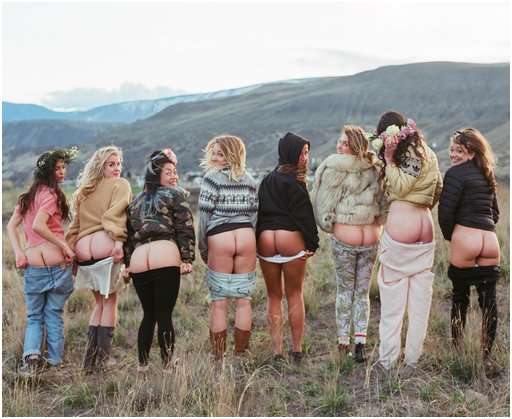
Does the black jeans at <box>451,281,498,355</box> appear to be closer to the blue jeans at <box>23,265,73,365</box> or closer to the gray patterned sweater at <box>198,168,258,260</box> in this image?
the gray patterned sweater at <box>198,168,258,260</box>

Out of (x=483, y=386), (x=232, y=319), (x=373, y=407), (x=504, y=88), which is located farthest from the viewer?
(x=504, y=88)

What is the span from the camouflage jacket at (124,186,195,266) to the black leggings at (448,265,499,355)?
228cm

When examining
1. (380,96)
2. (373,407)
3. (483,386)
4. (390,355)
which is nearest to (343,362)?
(390,355)

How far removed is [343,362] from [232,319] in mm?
1915

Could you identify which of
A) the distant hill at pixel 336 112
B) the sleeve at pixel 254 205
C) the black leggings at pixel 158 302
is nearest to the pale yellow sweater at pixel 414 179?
the sleeve at pixel 254 205

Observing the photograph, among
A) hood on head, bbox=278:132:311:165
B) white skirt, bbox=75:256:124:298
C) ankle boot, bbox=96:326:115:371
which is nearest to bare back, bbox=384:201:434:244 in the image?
hood on head, bbox=278:132:311:165

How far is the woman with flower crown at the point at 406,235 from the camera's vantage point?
5.13 m

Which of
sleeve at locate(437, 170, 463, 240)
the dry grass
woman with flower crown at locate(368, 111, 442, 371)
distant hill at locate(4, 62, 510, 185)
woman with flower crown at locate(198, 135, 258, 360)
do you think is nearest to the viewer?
the dry grass

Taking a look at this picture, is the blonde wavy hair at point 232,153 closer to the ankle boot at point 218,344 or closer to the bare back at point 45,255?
the ankle boot at point 218,344

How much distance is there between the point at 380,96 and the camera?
99.4 meters

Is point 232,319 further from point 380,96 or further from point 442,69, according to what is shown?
point 442,69

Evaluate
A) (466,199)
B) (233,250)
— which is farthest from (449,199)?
(233,250)

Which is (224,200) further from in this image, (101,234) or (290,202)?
(101,234)

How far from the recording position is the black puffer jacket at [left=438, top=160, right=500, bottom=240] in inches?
198
